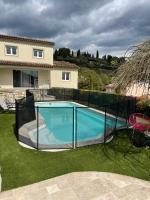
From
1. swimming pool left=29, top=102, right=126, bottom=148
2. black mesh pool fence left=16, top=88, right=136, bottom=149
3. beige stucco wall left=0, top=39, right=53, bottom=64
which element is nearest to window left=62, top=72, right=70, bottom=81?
beige stucco wall left=0, top=39, right=53, bottom=64

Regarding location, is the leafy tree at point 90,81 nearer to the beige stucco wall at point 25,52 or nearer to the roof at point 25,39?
the beige stucco wall at point 25,52

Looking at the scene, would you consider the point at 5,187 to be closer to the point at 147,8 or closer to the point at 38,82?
the point at 147,8

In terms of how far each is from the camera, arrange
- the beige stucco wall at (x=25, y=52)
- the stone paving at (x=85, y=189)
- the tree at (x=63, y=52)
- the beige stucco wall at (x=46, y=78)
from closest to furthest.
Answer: the stone paving at (x=85, y=189), the beige stucco wall at (x=46, y=78), the beige stucco wall at (x=25, y=52), the tree at (x=63, y=52)

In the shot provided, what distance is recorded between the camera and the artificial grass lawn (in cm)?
689

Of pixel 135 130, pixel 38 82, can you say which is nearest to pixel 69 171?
pixel 135 130

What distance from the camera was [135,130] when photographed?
991cm

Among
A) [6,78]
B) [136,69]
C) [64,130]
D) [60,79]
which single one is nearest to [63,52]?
[60,79]

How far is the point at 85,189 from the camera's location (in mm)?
5980

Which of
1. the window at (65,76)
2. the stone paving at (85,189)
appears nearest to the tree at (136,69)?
the stone paving at (85,189)

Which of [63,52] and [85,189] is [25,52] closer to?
[85,189]

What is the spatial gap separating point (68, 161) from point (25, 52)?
74.4 ft

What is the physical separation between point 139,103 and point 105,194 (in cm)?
933

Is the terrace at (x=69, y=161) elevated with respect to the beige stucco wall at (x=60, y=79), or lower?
lower

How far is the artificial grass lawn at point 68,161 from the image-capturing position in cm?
689
